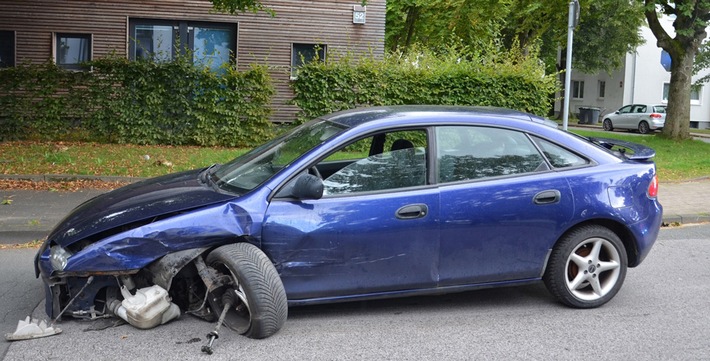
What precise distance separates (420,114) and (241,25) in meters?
15.3

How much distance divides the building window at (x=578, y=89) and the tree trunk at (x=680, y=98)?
97.6 ft

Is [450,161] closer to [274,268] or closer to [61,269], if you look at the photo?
[274,268]

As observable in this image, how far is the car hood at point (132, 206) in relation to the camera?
5.18 m

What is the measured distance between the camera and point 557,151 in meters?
5.89

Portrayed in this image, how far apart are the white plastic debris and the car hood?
0.56m

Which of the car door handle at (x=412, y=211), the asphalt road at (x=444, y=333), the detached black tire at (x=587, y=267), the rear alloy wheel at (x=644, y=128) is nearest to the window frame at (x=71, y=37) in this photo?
the asphalt road at (x=444, y=333)

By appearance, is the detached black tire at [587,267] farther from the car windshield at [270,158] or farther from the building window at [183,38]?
the building window at [183,38]

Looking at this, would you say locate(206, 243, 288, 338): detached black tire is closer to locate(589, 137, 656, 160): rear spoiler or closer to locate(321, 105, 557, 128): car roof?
locate(321, 105, 557, 128): car roof

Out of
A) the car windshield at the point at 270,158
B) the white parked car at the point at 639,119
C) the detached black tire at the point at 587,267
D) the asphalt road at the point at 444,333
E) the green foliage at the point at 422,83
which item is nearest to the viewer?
the asphalt road at the point at 444,333

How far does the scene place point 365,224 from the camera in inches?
207

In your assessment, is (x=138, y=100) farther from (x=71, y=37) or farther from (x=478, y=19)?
(x=478, y=19)

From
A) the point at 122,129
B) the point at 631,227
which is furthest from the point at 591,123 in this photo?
the point at 631,227

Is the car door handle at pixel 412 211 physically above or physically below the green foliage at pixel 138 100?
below

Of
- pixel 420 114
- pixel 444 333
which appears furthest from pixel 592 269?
pixel 420 114
